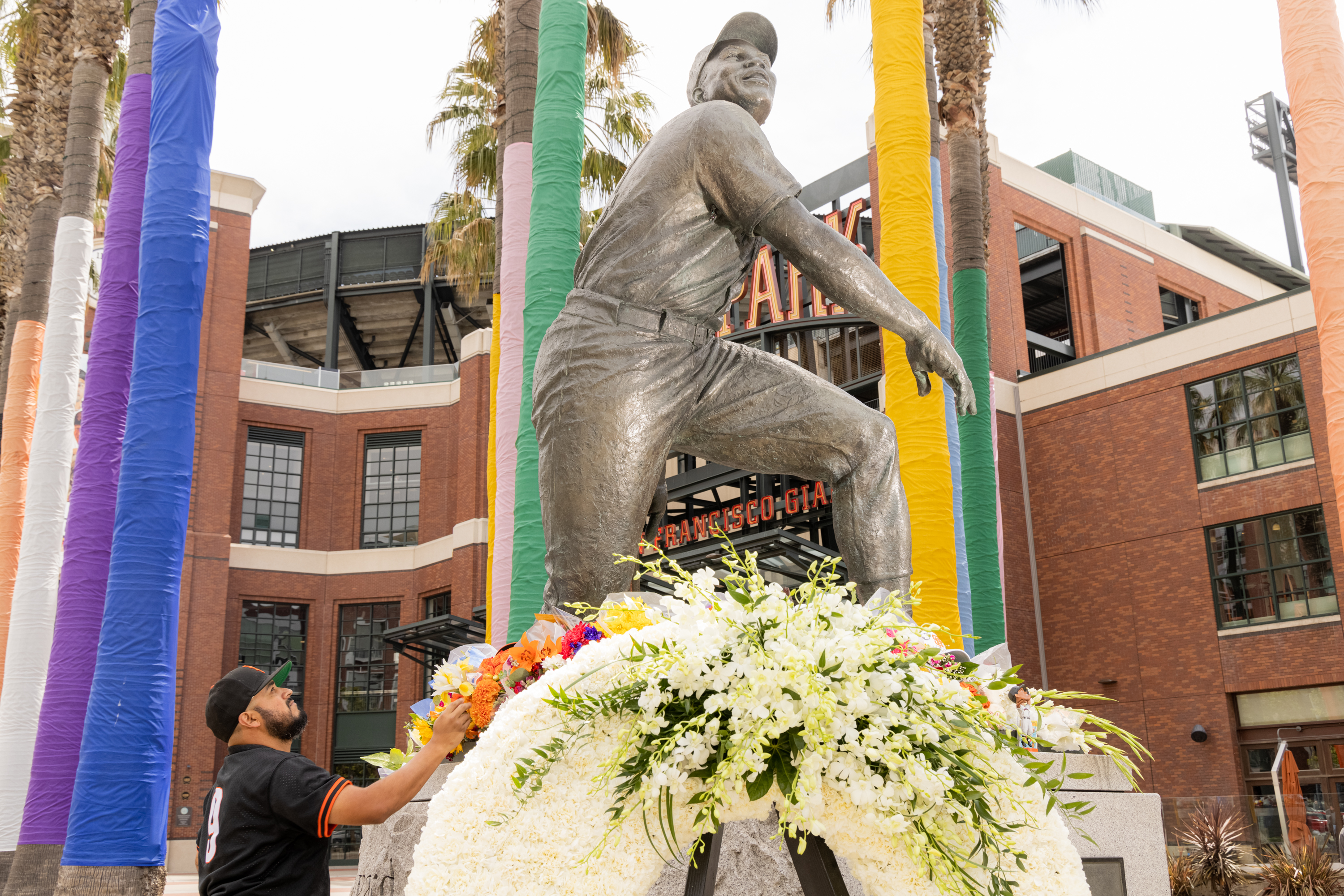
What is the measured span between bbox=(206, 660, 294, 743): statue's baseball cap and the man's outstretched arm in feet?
6.43

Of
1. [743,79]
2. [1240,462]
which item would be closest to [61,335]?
[743,79]

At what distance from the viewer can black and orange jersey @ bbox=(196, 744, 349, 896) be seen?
9.93 feet

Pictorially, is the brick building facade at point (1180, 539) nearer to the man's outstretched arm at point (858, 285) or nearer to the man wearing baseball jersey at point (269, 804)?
the man's outstretched arm at point (858, 285)

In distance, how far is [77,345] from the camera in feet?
51.0

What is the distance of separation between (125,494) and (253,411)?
25317 mm

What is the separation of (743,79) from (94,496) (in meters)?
10.8

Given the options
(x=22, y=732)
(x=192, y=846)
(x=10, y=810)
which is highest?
(x=22, y=732)

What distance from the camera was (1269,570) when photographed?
23531 mm

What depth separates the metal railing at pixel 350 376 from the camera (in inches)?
1388

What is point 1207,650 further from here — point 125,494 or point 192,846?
point 192,846

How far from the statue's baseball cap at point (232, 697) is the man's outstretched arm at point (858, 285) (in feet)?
6.43

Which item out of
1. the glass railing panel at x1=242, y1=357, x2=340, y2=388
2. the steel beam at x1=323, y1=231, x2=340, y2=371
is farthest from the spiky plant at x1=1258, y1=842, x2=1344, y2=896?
the steel beam at x1=323, y1=231, x2=340, y2=371

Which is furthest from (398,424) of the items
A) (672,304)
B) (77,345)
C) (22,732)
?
(672,304)

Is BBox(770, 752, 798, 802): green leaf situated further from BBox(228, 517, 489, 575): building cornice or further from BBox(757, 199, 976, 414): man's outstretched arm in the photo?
BBox(228, 517, 489, 575): building cornice
